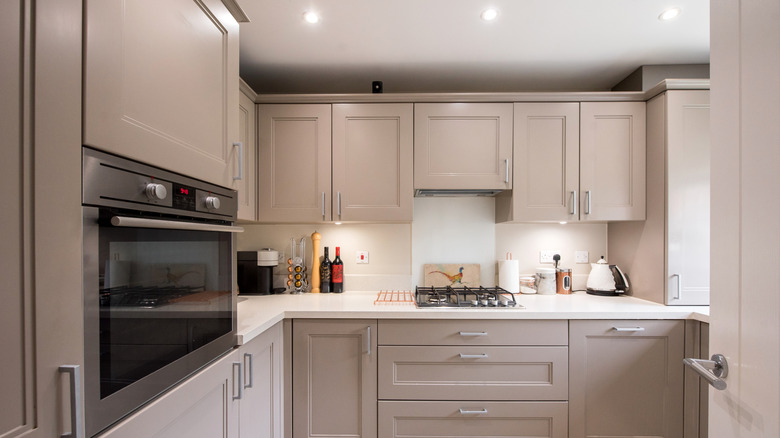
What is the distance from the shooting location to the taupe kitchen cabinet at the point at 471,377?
1830 mm

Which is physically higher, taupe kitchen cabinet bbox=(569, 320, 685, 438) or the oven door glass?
the oven door glass

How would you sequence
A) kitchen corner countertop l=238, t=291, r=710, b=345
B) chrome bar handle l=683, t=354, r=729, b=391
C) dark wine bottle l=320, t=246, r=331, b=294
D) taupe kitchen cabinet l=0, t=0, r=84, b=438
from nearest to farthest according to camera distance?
taupe kitchen cabinet l=0, t=0, r=84, b=438
chrome bar handle l=683, t=354, r=729, b=391
kitchen corner countertop l=238, t=291, r=710, b=345
dark wine bottle l=320, t=246, r=331, b=294

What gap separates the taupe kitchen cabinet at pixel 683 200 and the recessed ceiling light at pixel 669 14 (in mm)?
439

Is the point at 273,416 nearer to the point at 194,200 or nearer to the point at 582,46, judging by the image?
the point at 194,200

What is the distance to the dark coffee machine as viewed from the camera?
234 cm

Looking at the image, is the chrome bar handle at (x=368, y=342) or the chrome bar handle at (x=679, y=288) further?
the chrome bar handle at (x=679, y=288)

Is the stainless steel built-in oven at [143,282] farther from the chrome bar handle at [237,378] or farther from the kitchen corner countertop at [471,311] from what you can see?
the kitchen corner countertop at [471,311]

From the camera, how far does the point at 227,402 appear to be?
1.20 metres

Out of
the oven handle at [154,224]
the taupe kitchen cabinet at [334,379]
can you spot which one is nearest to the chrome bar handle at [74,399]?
the oven handle at [154,224]

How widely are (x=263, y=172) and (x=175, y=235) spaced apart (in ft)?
4.35

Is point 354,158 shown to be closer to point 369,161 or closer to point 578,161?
point 369,161

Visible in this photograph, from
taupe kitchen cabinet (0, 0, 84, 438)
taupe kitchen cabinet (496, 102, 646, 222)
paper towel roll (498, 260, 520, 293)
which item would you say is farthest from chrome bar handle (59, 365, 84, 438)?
paper towel roll (498, 260, 520, 293)

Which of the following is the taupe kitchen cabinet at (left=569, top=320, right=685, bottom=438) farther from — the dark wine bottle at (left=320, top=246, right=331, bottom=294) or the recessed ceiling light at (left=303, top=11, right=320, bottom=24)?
the recessed ceiling light at (left=303, top=11, right=320, bottom=24)

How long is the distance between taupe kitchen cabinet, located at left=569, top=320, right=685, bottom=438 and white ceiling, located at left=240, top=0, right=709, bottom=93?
159 cm
